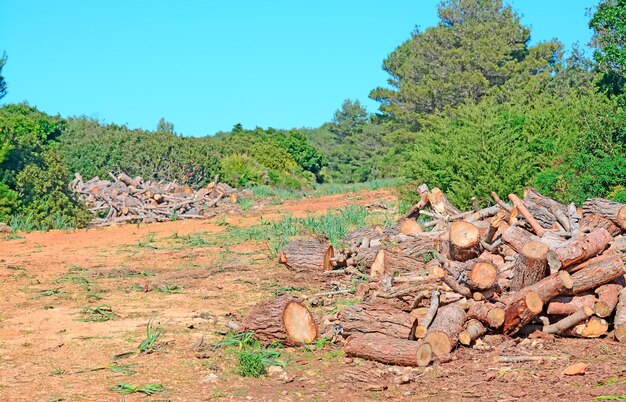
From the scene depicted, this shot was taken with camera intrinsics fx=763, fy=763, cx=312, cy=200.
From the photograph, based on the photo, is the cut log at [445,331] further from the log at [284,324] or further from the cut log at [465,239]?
the cut log at [465,239]

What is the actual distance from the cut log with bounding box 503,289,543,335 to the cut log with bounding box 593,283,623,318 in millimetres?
586

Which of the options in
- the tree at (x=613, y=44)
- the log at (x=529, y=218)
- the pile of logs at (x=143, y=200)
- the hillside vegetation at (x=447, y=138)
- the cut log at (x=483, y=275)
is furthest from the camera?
the pile of logs at (x=143, y=200)

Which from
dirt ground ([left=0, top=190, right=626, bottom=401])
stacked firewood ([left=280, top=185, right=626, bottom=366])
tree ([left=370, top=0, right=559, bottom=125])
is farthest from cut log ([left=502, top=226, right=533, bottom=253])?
tree ([left=370, top=0, right=559, bottom=125])

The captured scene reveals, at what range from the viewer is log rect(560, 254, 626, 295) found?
7.69 m

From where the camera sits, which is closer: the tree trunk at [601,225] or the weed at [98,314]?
the weed at [98,314]

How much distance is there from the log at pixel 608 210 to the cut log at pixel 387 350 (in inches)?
152

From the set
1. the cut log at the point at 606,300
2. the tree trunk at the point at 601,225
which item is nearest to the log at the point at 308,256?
the tree trunk at the point at 601,225

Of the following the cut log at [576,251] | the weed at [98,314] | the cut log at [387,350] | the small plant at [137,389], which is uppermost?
the cut log at [576,251]

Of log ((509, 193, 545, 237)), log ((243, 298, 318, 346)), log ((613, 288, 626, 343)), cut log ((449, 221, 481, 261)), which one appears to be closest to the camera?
log ((613, 288, 626, 343))

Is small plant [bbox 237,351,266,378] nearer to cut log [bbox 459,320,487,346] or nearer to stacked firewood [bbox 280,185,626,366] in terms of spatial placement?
stacked firewood [bbox 280,185,626,366]

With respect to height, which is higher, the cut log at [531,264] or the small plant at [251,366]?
the cut log at [531,264]

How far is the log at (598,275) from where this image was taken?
A: 7688 mm

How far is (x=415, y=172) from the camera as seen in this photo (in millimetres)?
18875

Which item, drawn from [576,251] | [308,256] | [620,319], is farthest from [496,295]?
[308,256]
